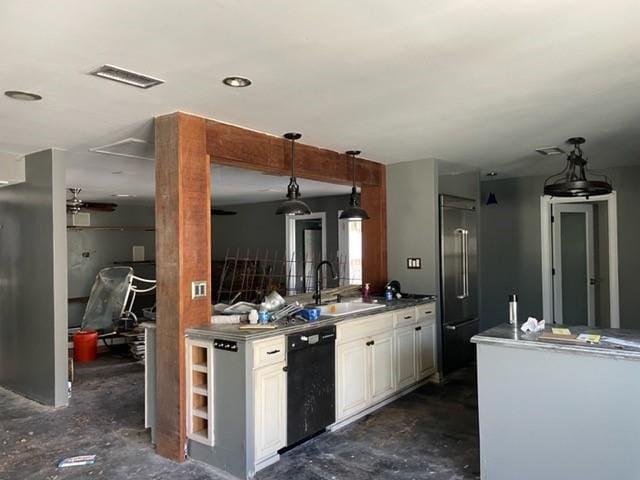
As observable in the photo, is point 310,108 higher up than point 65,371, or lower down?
higher up

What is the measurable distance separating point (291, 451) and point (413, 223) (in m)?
2.66

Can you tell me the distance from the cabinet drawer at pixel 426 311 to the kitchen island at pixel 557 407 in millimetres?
1827

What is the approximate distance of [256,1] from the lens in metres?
1.77

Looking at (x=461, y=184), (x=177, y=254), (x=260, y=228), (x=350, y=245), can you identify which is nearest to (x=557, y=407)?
(x=177, y=254)

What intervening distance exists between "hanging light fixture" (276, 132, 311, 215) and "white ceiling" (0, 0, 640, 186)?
0.49ft

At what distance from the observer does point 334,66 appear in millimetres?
2418

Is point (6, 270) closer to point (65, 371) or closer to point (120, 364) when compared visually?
point (65, 371)

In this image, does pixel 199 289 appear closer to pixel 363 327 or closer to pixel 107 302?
pixel 363 327

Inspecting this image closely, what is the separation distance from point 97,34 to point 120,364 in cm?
483

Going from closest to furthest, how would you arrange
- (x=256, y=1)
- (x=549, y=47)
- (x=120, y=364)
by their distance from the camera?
1. (x=256, y=1)
2. (x=549, y=47)
3. (x=120, y=364)

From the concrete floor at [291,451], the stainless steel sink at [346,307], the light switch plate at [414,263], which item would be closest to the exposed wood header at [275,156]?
the light switch plate at [414,263]

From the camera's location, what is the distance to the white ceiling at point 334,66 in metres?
1.88

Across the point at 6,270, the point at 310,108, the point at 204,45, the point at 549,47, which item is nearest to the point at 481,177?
the point at 310,108

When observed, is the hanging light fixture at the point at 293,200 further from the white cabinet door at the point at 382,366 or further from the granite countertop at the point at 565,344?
the granite countertop at the point at 565,344
